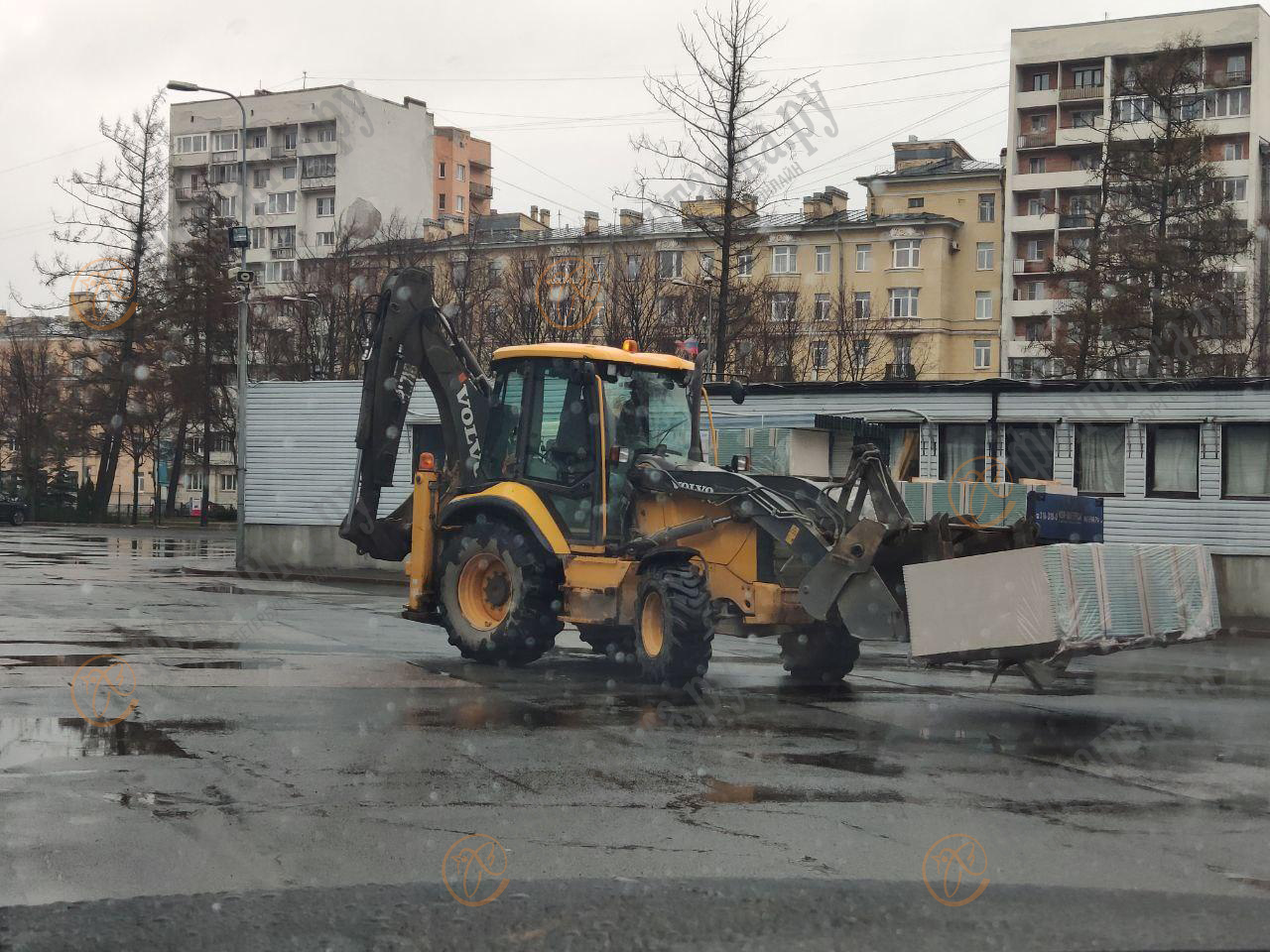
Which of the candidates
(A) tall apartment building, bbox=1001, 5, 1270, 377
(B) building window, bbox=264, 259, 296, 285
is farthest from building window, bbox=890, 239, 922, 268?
(B) building window, bbox=264, 259, 296, 285

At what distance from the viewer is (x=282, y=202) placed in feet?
365

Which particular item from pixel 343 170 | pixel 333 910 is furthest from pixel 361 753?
pixel 343 170

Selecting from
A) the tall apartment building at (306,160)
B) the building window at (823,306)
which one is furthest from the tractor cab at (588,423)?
the tall apartment building at (306,160)

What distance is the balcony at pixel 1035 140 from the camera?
87.2 m

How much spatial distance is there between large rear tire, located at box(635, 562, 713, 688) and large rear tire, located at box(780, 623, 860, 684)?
1471 millimetres

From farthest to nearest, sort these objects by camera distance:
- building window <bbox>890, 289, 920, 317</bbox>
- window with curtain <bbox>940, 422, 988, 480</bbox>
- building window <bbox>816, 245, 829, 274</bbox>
Result: 1. building window <bbox>816, 245, 829, 274</bbox>
2. building window <bbox>890, 289, 920, 317</bbox>
3. window with curtain <bbox>940, 422, 988, 480</bbox>

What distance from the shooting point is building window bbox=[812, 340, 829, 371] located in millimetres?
64188

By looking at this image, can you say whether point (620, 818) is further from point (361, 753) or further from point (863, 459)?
point (863, 459)

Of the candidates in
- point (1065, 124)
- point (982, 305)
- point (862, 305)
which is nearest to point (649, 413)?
point (862, 305)

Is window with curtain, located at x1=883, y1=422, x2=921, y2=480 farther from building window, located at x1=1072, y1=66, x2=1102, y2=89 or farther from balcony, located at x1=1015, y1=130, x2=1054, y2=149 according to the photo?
building window, located at x1=1072, y1=66, x2=1102, y2=89

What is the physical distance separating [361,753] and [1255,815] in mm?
5305

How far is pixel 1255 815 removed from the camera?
8.34 meters

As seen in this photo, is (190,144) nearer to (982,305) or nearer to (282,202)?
(282,202)

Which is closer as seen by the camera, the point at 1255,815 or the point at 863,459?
the point at 1255,815
